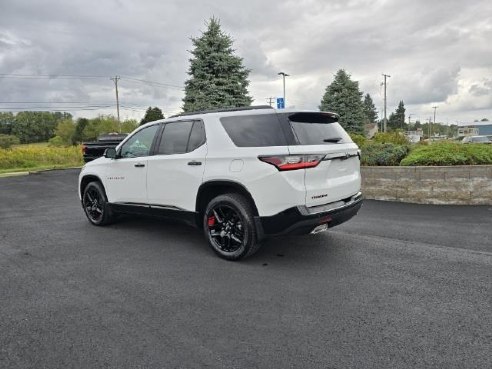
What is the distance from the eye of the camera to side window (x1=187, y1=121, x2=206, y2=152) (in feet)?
15.8

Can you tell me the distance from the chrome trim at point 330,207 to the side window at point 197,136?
1.61 m

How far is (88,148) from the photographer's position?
57.9ft

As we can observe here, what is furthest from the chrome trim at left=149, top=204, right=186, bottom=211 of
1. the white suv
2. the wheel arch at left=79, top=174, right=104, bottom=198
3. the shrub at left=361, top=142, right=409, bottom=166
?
the shrub at left=361, top=142, right=409, bottom=166

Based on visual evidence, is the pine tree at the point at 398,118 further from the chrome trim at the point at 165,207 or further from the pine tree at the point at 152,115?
the chrome trim at the point at 165,207

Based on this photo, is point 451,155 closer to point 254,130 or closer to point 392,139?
point 392,139

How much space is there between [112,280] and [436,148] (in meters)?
→ 7.70

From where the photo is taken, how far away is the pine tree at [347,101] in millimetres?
34094

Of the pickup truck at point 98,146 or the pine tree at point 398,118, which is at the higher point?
the pine tree at point 398,118

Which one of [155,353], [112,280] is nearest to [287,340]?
[155,353]

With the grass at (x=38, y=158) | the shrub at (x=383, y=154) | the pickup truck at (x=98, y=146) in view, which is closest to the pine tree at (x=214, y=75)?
the pickup truck at (x=98, y=146)

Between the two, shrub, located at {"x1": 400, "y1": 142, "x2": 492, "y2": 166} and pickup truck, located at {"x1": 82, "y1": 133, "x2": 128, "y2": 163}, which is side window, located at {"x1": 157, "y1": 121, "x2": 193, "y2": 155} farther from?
pickup truck, located at {"x1": 82, "y1": 133, "x2": 128, "y2": 163}

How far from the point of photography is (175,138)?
5.19 m

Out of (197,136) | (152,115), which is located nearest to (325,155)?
(197,136)

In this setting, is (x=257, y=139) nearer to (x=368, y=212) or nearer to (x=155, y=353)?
(x=155, y=353)
